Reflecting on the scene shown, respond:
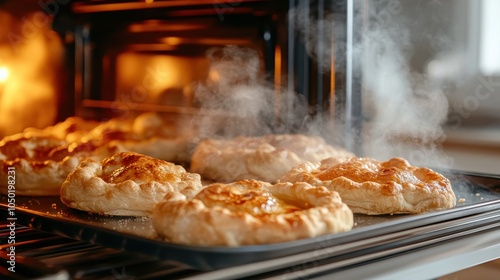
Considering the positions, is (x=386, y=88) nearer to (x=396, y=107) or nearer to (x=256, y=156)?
(x=396, y=107)

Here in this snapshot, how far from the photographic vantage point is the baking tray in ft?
3.61

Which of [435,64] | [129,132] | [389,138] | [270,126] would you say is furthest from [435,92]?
[129,132]

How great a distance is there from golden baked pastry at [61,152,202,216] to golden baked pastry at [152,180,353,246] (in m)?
0.18

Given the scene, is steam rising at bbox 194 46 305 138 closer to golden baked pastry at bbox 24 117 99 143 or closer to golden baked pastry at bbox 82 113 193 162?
golden baked pastry at bbox 82 113 193 162

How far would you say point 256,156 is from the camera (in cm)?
202

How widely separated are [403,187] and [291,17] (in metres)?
0.96

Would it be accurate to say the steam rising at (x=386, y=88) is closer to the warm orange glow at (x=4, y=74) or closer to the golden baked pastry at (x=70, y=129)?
the golden baked pastry at (x=70, y=129)

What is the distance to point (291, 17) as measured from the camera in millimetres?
2389

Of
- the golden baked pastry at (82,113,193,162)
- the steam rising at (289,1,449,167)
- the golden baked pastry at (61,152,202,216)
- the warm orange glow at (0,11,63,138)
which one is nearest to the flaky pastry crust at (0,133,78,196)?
the golden baked pastry at (61,152,202,216)

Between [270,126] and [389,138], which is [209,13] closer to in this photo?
[270,126]

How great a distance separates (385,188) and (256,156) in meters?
0.51

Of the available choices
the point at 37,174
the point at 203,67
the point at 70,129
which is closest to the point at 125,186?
the point at 37,174

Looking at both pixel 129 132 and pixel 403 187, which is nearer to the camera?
pixel 403 187

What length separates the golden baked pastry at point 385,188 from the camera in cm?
159
